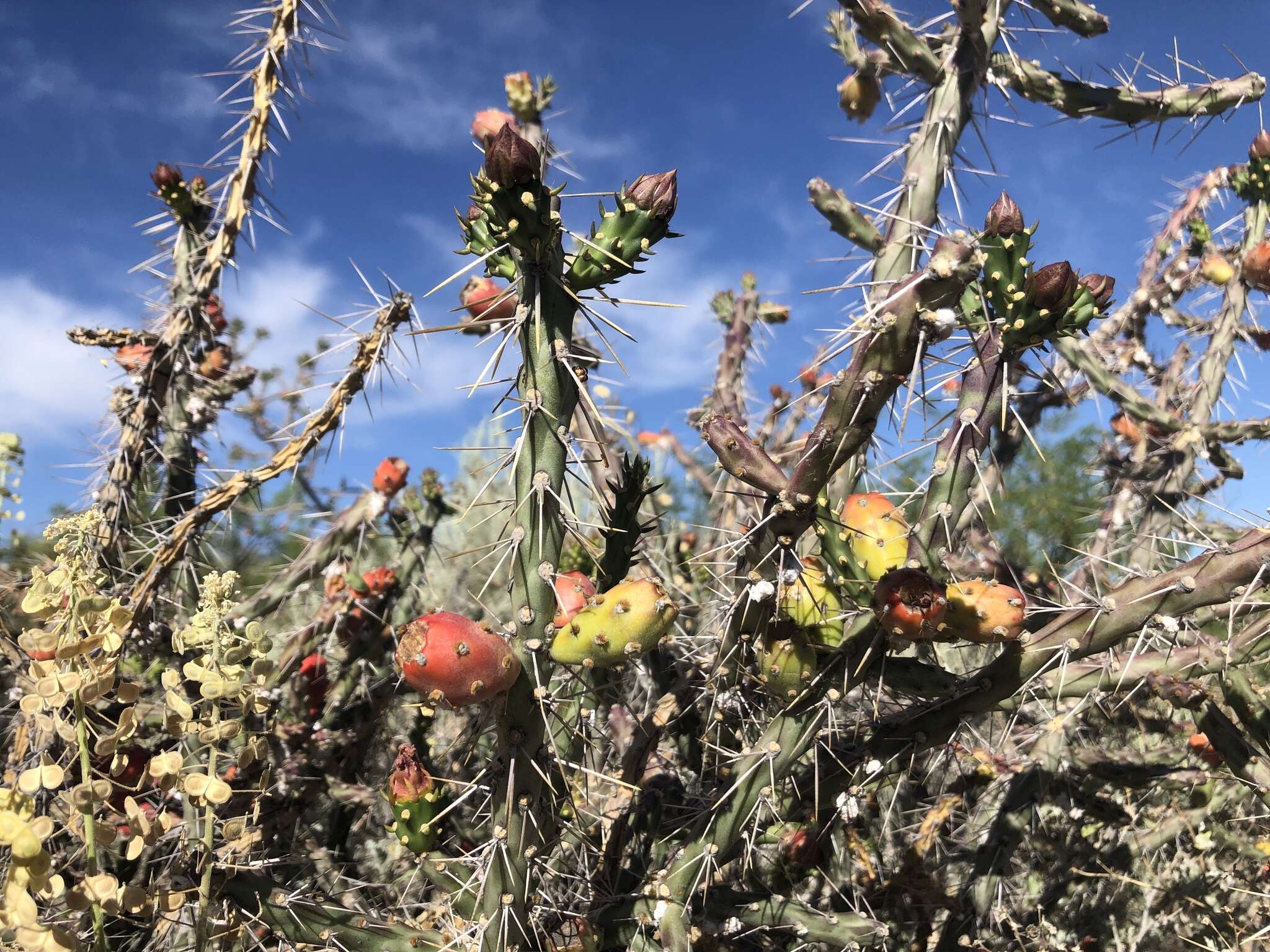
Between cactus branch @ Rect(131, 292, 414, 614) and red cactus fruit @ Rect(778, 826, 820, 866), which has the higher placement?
cactus branch @ Rect(131, 292, 414, 614)

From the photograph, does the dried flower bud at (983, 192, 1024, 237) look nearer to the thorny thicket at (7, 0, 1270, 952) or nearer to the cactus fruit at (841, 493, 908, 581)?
the thorny thicket at (7, 0, 1270, 952)

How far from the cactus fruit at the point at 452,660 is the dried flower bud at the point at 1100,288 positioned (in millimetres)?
1119

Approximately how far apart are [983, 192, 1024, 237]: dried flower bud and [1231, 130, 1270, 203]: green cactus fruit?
3.21 metres

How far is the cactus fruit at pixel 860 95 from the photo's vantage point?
2.89 metres

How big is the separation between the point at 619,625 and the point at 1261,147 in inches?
155

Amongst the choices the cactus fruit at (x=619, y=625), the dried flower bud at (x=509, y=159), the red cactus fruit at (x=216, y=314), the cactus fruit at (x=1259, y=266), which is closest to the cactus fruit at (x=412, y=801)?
the cactus fruit at (x=619, y=625)

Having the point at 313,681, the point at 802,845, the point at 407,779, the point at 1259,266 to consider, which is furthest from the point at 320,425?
the point at 1259,266

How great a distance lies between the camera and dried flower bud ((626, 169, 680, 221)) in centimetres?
139

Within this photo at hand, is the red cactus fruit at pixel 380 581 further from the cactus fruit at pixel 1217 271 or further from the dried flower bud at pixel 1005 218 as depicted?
the cactus fruit at pixel 1217 271

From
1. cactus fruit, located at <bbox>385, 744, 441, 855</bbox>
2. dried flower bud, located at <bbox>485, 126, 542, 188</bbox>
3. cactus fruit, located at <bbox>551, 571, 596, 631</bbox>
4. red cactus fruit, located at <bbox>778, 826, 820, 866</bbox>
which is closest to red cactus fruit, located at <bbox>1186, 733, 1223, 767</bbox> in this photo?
red cactus fruit, located at <bbox>778, 826, 820, 866</bbox>

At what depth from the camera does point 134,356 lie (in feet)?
9.54

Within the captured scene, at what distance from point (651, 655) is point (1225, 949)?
5.44 feet

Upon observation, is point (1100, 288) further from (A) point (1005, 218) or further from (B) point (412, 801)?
(B) point (412, 801)

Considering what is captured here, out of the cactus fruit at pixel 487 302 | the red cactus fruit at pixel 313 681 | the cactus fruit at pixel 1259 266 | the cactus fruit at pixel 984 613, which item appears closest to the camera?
the cactus fruit at pixel 984 613
